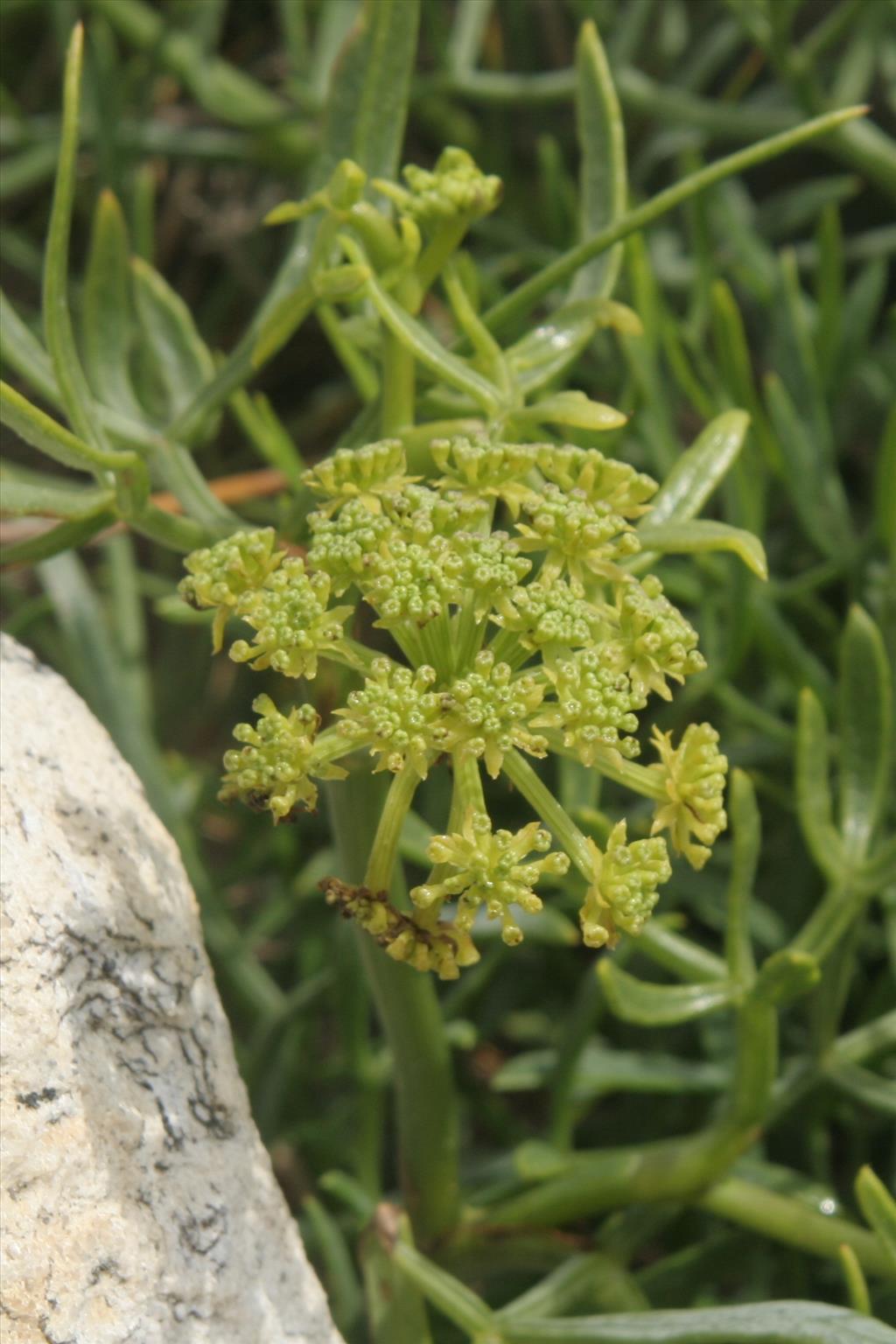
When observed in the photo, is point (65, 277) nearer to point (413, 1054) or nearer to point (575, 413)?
point (575, 413)

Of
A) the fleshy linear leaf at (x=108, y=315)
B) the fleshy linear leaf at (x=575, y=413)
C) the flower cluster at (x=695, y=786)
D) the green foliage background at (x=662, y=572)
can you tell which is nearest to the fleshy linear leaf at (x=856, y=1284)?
the green foliage background at (x=662, y=572)

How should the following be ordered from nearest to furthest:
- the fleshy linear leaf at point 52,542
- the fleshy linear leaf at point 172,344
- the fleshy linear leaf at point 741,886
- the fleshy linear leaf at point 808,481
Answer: the fleshy linear leaf at point 52,542, the fleshy linear leaf at point 741,886, the fleshy linear leaf at point 172,344, the fleshy linear leaf at point 808,481

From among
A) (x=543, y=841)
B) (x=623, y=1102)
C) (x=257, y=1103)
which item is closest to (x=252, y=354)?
(x=543, y=841)

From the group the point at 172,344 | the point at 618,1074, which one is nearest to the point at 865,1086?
the point at 618,1074

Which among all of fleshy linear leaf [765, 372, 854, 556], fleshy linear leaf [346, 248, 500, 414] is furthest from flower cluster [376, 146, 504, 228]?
fleshy linear leaf [765, 372, 854, 556]

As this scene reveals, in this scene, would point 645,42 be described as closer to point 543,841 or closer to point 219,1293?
point 543,841

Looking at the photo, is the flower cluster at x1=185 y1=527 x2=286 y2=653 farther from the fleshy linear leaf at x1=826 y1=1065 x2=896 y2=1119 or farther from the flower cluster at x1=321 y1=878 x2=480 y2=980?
the fleshy linear leaf at x1=826 y1=1065 x2=896 y2=1119

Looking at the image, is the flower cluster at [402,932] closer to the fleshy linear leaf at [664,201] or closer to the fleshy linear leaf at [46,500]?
the fleshy linear leaf at [46,500]
